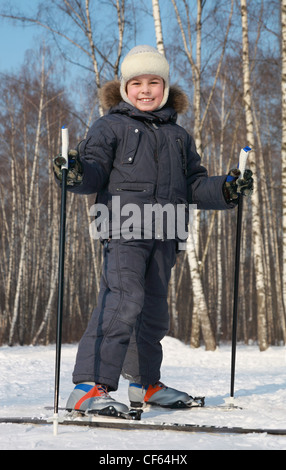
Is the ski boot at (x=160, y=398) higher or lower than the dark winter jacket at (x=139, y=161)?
lower

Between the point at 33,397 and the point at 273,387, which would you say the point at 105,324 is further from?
the point at 273,387

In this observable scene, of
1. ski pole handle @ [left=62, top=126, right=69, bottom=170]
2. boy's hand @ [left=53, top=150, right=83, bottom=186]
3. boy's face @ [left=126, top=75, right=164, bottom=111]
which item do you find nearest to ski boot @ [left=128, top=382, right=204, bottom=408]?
boy's hand @ [left=53, top=150, right=83, bottom=186]

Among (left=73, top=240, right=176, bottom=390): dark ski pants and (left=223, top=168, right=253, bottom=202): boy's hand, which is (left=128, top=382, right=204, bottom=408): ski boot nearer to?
(left=73, top=240, right=176, bottom=390): dark ski pants

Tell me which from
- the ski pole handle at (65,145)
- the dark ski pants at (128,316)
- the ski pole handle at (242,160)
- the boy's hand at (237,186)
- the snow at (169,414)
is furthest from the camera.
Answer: the boy's hand at (237,186)

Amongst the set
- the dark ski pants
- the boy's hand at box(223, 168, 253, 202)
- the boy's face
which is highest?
the boy's face

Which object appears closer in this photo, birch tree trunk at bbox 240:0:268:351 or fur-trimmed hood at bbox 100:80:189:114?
fur-trimmed hood at bbox 100:80:189:114

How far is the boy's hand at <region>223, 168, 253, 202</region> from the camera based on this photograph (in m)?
2.95

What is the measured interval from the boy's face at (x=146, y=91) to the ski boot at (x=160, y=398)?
59.7 inches

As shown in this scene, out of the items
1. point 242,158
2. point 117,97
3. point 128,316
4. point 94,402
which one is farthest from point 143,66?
point 94,402

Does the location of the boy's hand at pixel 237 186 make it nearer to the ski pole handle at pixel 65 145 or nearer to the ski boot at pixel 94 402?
the ski pole handle at pixel 65 145

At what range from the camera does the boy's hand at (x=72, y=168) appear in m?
2.46

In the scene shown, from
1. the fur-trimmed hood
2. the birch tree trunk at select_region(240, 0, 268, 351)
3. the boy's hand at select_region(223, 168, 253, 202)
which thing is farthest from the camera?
the birch tree trunk at select_region(240, 0, 268, 351)

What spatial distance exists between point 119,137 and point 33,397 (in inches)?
74.9

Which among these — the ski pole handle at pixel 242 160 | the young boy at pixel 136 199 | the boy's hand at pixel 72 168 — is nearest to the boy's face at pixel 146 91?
the young boy at pixel 136 199
